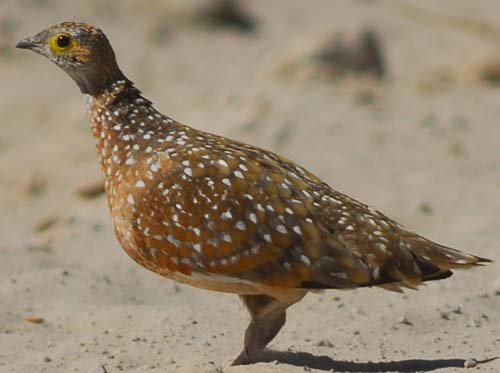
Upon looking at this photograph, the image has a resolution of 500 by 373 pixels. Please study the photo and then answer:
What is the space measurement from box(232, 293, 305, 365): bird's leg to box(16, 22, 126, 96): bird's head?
1688 millimetres

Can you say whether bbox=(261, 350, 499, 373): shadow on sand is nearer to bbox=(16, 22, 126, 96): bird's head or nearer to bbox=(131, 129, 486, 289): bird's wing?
bbox=(131, 129, 486, 289): bird's wing

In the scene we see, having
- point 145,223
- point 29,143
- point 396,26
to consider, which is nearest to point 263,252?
point 145,223

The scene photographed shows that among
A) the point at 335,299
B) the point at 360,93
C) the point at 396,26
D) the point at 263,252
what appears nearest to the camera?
the point at 263,252

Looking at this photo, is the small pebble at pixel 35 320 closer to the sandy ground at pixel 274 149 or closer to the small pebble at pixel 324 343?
the sandy ground at pixel 274 149

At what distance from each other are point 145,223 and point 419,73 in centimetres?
1159

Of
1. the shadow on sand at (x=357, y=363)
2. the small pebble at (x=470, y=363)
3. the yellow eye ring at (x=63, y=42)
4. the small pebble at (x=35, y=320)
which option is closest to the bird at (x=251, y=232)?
the shadow on sand at (x=357, y=363)

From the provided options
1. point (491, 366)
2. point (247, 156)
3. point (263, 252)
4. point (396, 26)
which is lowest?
point (491, 366)

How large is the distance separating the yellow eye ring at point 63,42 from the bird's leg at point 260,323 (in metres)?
1.96

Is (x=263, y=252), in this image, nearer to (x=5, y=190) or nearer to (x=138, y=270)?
(x=138, y=270)

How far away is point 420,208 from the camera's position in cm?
1198

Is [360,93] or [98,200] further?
[360,93]

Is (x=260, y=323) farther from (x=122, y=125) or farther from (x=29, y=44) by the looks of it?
(x=29, y=44)

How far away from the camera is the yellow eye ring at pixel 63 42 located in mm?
8094

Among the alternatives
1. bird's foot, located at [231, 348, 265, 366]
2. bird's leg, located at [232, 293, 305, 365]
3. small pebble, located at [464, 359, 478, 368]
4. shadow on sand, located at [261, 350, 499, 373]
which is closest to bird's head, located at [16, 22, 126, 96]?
bird's leg, located at [232, 293, 305, 365]
